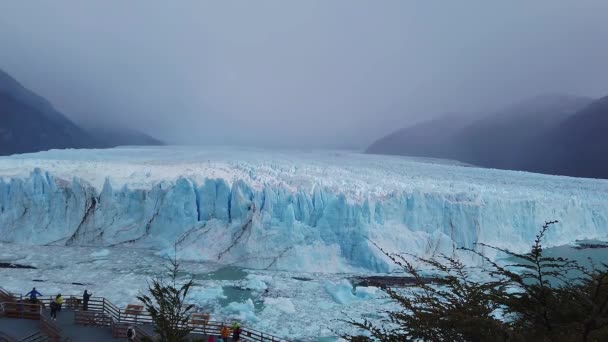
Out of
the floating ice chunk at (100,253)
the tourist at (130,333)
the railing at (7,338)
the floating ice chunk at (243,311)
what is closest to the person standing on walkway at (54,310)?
the railing at (7,338)

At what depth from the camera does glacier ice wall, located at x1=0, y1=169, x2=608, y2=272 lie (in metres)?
17.2

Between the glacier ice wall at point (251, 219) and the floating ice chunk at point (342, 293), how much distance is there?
3318 millimetres

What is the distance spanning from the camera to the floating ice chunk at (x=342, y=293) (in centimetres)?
1262

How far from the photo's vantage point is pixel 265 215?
17.8 meters

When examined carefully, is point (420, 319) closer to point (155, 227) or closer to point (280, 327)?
point (280, 327)

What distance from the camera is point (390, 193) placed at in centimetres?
1853

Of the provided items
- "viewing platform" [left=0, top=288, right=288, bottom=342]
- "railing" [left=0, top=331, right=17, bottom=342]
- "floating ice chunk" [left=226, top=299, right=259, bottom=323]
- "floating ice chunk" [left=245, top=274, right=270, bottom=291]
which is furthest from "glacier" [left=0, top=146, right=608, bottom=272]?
"railing" [left=0, top=331, right=17, bottom=342]

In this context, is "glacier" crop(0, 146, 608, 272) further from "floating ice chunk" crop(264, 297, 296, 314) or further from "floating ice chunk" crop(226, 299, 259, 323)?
"floating ice chunk" crop(226, 299, 259, 323)

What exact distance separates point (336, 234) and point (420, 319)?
13626mm

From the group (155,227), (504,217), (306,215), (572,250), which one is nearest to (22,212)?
(155,227)

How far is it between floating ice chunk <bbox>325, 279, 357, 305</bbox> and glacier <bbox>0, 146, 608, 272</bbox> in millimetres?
2811

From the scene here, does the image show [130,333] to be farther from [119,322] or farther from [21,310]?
[21,310]

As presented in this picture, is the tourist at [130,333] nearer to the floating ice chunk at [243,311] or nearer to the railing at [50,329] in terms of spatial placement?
the railing at [50,329]

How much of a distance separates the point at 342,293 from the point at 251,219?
246 inches
